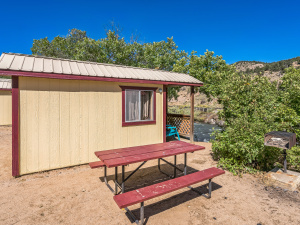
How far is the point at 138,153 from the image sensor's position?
127 inches

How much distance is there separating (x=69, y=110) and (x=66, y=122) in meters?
0.31

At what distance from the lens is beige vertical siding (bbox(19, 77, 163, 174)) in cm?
397

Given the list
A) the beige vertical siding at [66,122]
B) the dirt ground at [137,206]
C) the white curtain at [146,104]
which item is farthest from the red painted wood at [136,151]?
the white curtain at [146,104]

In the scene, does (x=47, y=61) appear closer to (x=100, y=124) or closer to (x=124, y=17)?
(x=100, y=124)

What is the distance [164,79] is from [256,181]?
3.85m

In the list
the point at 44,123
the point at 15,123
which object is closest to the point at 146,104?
the point at 44,123

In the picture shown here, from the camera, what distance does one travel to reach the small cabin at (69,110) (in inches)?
153

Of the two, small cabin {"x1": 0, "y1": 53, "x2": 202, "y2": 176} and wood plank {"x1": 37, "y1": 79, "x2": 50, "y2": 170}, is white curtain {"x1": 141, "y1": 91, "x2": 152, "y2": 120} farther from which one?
wood plank {"x1": 37, "y1": 79, "x2": 50, "y2": 170}

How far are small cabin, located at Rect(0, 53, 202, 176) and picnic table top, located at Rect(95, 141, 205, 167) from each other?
63.7 inches

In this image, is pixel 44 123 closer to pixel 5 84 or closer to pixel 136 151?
pixel 136 151

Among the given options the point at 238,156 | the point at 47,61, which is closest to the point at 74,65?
the point at 47,61

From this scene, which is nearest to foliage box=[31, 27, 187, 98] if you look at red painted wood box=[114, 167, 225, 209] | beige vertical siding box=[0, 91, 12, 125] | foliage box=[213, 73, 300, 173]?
beige vertical siding box=[0, 91, 12, 125]

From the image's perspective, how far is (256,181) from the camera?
376cm

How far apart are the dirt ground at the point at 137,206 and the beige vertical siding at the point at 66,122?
1.59 ft
